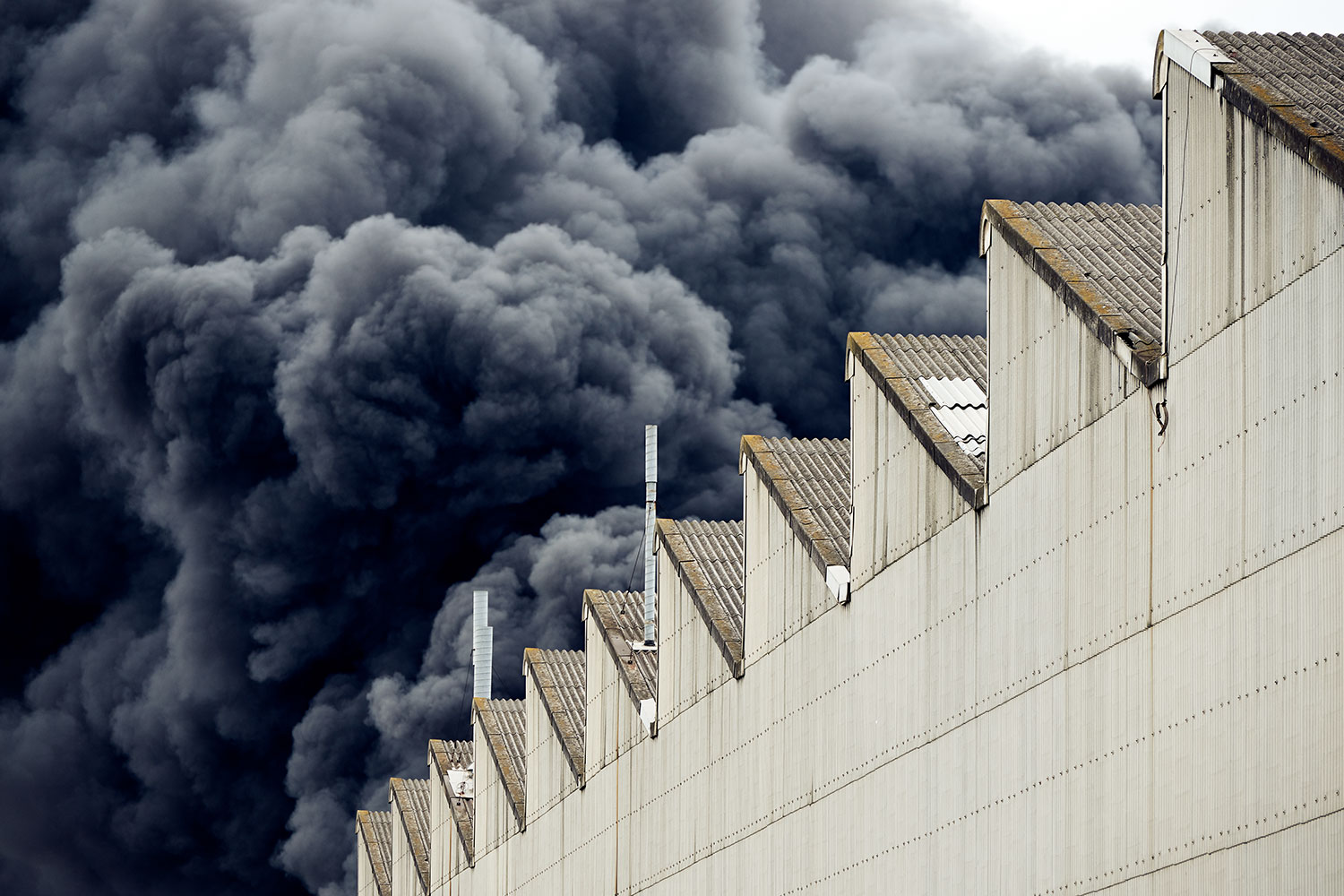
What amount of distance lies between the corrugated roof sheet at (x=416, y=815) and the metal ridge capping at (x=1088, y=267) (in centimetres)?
3330

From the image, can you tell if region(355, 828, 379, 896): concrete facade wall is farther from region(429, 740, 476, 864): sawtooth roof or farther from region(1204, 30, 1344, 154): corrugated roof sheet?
region(1204, 30, 1344, 154): corrugated roof sheet

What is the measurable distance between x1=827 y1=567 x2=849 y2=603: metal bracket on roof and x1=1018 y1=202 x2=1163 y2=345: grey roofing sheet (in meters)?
5.23

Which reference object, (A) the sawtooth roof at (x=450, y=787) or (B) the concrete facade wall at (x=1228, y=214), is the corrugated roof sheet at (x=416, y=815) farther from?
(B) the concrete facade wall at (x=1228, y=214)

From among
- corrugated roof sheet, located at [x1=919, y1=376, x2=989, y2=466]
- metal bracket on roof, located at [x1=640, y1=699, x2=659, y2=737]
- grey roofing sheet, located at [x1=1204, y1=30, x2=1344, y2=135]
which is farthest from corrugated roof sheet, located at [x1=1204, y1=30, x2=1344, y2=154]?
metal bracket on roof, located at [x1=640, y1=699, x2=659, y2=737]

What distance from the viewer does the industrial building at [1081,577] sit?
1202cm

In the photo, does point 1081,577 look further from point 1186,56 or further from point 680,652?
point 680,652

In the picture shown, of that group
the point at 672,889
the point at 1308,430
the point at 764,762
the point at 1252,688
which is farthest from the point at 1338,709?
the point at 672,889

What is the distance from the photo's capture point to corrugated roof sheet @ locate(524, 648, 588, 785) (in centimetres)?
3306

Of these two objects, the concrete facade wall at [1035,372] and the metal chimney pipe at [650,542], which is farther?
the metal chimney pipe at [650,542]

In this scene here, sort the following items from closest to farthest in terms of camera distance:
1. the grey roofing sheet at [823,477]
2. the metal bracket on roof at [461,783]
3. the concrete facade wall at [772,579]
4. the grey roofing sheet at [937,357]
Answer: the grey roofing sheet at [937,357]
the concrete facade wall at [772,579]
the grey roofing sheet at [823,477]
the metal bracket on roof at [461,783]

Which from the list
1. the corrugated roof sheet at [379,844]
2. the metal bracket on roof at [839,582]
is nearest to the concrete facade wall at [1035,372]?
the metal bracket on roof at [839,582]

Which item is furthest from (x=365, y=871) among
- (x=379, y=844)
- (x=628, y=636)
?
(x=628, y=636)

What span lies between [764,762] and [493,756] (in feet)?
54.9

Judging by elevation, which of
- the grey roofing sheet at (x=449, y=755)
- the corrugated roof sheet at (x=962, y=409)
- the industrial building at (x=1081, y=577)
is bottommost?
the industrial building at (x=1081, y=577)
